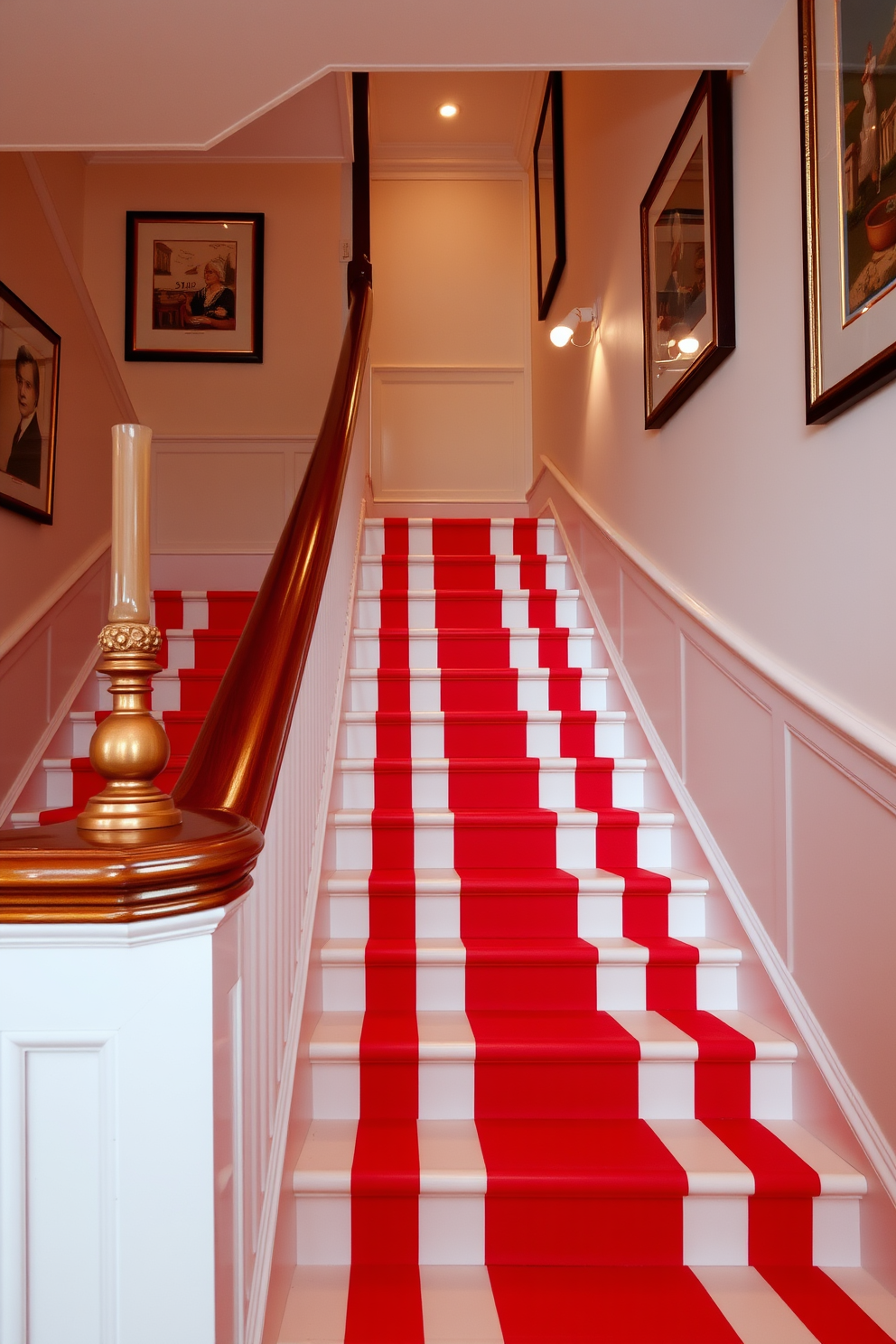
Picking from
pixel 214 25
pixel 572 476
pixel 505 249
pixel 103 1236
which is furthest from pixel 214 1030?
pixel 505 249

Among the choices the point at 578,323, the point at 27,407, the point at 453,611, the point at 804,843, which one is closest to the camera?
the point at 804,843

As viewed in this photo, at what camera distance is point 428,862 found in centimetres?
226

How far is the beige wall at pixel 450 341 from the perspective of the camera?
5129 mm

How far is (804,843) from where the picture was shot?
1.70 meters

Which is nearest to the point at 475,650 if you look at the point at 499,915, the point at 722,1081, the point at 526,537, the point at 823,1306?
the point at 526,537

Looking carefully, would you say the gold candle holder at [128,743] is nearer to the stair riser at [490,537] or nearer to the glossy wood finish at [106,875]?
the glossy wood finish at [106,875]

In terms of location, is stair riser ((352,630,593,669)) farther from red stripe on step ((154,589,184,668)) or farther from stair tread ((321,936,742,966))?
stair tread ((321,936,742,966))

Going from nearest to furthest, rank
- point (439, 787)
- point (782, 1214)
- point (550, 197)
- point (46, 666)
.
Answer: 1. point (782, 1214)
2. point (439, 787)
3. point (46, 666)
4. point (550, 197)

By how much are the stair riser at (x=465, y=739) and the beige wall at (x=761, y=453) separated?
609mm

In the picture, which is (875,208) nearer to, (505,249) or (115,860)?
(115,860)

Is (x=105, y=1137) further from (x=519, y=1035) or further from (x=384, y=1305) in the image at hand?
(x=519, y=1035)

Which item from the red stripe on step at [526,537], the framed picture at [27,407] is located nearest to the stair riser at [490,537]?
the red stripe on step at [526,537]

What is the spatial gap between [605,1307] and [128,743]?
121 cm

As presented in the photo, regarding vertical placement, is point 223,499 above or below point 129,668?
above
